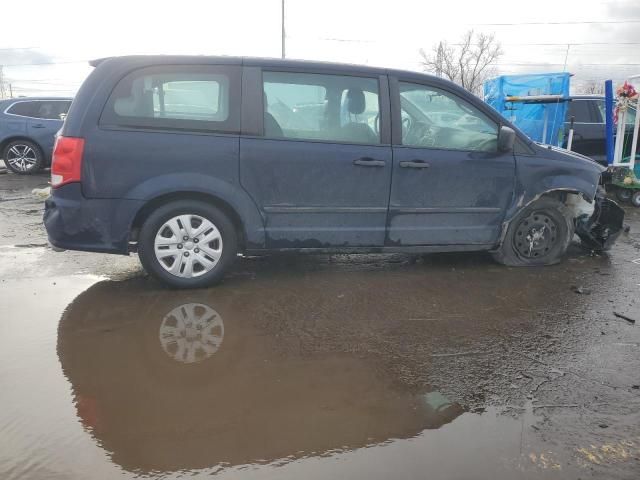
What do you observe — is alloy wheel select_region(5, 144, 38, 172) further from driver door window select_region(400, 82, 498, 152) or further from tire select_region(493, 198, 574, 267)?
tire select_region(493, 198, 574, 267)

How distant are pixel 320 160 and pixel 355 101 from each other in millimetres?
602

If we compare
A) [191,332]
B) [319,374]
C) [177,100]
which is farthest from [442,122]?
[191,332]

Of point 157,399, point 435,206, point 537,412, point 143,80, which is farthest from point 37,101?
point 537,412

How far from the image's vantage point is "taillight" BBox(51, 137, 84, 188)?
407 centimetres

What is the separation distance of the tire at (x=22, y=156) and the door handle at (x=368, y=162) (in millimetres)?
9568

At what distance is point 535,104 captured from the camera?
1177 centimetres

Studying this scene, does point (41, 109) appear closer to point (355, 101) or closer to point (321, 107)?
point (321, 107)

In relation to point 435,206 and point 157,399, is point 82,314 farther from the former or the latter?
point 435,206

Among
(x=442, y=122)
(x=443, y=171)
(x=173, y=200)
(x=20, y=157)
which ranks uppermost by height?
(x=442, y=122)

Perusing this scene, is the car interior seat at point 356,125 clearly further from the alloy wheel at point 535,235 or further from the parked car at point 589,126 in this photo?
the parked car at point 589,126

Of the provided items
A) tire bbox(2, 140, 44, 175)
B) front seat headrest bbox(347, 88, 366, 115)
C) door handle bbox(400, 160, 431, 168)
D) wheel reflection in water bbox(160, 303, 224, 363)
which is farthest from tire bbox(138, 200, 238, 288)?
tire bbox(2, 140, 44, 175)

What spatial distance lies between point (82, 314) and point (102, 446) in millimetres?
1729

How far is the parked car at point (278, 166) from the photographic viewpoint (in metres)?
4.17

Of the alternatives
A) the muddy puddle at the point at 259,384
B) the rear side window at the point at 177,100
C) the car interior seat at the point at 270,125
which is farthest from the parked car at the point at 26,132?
the car interior seat at the point at 270,125
